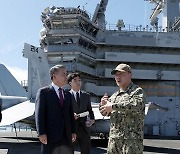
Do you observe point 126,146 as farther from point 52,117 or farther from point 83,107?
point 83,107

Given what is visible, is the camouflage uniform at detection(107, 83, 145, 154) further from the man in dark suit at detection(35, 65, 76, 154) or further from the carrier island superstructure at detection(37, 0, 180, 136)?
the carrier island superstructure at detection(37, 0, 180, 136)

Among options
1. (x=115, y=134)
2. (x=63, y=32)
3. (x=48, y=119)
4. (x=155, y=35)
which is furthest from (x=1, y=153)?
(x=155, y=35)

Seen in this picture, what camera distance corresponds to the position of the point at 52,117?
200 inches

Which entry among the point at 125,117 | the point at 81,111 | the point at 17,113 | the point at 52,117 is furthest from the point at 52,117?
the point at 17,113

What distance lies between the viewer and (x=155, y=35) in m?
46.2

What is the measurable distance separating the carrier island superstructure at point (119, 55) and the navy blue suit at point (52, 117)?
35391mm

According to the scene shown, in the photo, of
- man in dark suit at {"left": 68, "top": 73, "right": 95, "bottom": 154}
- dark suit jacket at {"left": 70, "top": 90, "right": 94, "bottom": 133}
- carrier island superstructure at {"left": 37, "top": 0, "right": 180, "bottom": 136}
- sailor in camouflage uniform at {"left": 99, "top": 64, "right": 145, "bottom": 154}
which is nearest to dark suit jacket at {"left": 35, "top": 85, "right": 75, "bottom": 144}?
sailor in camouflage uniform at {"left": 99, "top": 64, "right": 145, "bottom": 154}

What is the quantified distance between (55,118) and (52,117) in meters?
0.05

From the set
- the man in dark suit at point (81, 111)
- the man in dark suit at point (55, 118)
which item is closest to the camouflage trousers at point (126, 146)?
the man in dark suit at point (55, 118)

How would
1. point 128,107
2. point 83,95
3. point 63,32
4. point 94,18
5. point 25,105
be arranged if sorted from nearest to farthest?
point 128,107, point 83,95, point 25,105, point 63,32, point 94,18

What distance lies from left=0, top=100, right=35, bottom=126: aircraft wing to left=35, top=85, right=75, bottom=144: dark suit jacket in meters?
11.2

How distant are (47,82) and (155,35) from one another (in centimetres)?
3049

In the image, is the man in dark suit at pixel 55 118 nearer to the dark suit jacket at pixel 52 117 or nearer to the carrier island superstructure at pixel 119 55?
the dark suit jacket at pixel 52 117

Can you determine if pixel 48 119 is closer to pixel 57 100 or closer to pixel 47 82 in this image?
pixel 57 100
